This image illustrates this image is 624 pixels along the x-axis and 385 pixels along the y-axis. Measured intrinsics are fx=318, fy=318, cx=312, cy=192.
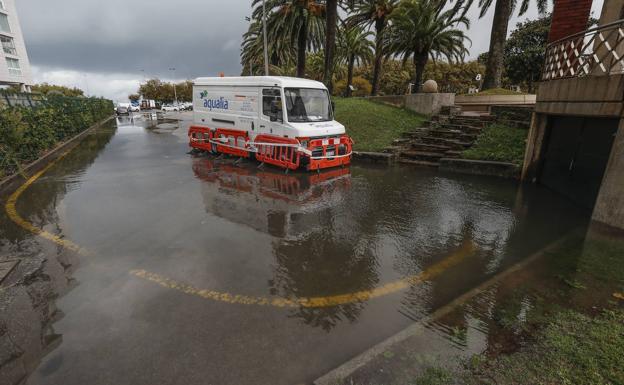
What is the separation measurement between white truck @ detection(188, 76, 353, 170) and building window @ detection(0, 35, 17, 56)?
51.7 metres

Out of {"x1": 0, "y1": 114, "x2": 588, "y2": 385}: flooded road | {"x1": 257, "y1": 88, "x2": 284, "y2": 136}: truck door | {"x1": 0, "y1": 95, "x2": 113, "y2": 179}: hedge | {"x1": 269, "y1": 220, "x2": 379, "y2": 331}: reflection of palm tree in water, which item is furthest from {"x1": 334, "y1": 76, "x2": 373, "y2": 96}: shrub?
{"x1": 269, "y1": 220, "x2": 379, "y2": 331}: reflection of palm tree in water

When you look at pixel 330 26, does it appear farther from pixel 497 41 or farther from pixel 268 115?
pixel 268 115

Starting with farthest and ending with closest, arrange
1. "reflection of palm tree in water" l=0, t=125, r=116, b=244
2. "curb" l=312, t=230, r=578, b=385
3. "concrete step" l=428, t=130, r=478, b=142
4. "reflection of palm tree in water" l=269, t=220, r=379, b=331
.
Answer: "concrete step" l=428, t=130, r=478, b=142
"reflection of palm tree in water" l=0, t=125, r=116, b=244
"reflection of palm tree in water" l=269, t=220, r=379, b=331
"curb" l=312, t=230, r=578, b=385

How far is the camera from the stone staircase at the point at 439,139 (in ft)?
39.9

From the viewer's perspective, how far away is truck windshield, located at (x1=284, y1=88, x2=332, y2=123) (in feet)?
33.8

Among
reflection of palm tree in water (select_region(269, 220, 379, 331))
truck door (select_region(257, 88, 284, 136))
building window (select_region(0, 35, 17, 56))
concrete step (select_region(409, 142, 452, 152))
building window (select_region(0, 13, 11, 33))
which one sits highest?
building window (select_region(0, 13, 11, 33))

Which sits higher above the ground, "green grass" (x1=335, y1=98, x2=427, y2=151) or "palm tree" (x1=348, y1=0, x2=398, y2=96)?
"palm tree" (x1=348, y1=0, x2=398, y2=96)

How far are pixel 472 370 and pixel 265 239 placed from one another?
147 inches

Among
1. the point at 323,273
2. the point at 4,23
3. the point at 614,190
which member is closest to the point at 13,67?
the point at 4,23

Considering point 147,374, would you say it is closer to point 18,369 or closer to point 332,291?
point 18,369

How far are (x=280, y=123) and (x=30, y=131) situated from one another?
9.01 m

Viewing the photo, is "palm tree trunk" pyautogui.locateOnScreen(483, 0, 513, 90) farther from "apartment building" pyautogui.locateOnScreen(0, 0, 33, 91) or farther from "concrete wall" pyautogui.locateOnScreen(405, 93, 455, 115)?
"apartment building" pyautogui.locateOnScreen(0, 0, 33, 91)

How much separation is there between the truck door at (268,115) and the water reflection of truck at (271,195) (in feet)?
4.46

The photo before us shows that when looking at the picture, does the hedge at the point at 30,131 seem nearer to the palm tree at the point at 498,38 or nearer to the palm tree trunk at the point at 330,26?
the palm tree trunk at the point at 330,26
